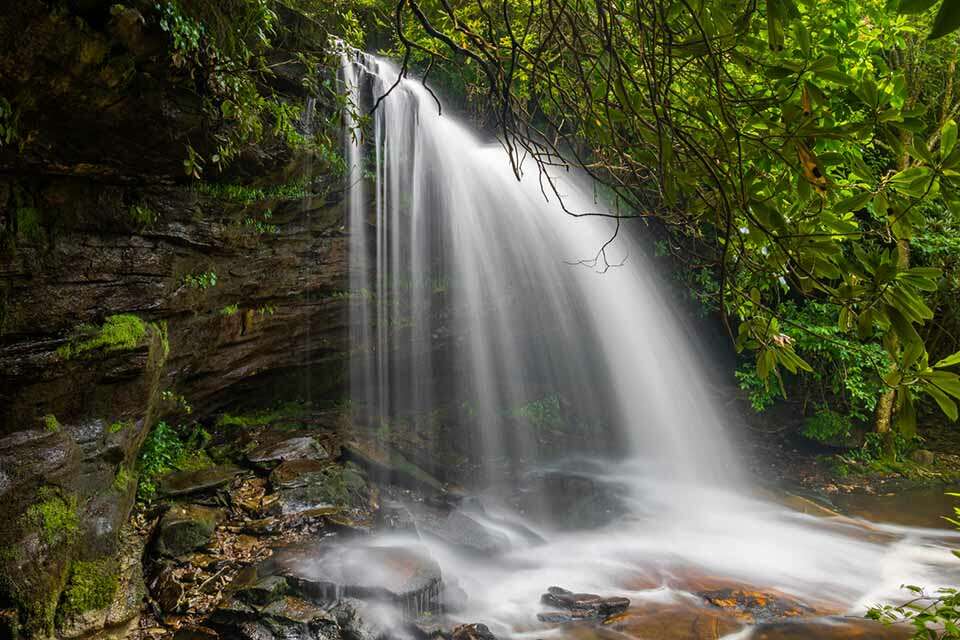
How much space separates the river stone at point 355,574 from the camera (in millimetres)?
3812

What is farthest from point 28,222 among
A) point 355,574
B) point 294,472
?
point 355,574

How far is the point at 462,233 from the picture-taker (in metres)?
8.15

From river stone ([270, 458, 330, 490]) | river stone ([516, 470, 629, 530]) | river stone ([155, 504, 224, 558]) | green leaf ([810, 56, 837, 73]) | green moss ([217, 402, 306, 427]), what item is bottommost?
river stone ([516, 470, 629, 530])

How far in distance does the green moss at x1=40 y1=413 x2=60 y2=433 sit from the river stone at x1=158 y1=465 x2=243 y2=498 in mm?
A: 1305

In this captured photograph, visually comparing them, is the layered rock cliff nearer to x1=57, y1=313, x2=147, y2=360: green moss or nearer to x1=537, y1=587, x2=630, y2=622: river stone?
x1=57, y1=313, x2=147, y2=360: green moss

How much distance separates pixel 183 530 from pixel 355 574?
4.83 feet

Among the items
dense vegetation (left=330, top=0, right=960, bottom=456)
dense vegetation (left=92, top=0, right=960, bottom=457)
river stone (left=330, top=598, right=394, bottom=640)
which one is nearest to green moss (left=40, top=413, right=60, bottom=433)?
river stone (left=330, top=598, right=394, bottom=640)

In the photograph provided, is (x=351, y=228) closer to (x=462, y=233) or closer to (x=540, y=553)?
(x=462, y=233)

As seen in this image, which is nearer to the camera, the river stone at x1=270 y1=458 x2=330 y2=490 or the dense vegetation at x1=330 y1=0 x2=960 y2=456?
the dense vegetation at x1=330 y1=0 x2=960 y2=456

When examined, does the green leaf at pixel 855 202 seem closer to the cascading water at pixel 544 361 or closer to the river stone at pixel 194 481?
the cascading water at pixel 544 361

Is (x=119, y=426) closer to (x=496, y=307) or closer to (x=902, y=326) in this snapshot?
(x=902, y=326)

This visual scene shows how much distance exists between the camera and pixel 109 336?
158 inches

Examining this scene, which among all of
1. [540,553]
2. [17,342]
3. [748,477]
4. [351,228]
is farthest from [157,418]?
[748,477]

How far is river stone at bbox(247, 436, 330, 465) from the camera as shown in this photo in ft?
18.2
